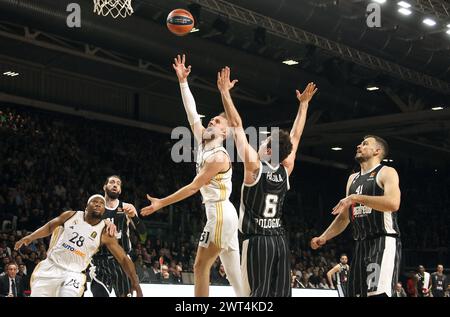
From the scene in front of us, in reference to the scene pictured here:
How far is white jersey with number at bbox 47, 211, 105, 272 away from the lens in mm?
9133

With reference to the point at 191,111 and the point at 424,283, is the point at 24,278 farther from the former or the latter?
the point at 424,283

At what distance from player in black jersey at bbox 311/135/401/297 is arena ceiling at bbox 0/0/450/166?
11.2m

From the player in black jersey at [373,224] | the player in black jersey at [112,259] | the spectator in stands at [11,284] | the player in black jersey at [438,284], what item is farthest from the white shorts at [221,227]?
the player in black jersey at [438,284]

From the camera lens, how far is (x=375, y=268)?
7.91 metres

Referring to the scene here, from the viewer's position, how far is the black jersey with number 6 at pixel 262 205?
24.9 feet

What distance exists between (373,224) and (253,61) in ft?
50.0

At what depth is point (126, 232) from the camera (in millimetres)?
10891

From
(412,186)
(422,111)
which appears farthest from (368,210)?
(412,186)

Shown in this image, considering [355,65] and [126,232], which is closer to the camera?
[126,232]

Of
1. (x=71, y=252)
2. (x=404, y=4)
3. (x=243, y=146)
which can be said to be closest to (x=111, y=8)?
(x=404, y=4)

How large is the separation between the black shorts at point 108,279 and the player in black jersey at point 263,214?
11.0ft

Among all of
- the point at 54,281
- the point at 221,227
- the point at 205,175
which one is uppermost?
the point at 205,175
